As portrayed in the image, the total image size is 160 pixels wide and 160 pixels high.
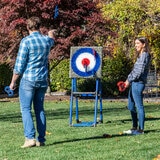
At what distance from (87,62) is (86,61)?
0.16 feet

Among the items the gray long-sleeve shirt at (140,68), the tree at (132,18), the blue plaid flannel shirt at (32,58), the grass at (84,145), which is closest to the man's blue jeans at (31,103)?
the blue plaid flannel shirt at (32,58)

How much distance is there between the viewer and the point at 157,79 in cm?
2933

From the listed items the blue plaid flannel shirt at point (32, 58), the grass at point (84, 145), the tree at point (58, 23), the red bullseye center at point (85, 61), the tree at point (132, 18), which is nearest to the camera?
the grass at point (84, 145)

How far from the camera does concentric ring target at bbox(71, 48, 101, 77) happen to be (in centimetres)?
1210

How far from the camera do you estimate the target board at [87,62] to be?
12109mm

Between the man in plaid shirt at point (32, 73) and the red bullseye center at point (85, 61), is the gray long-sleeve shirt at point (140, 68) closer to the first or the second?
the man in plaid shirt at point (32, 73)

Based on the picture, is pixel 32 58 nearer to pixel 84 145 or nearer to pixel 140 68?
pixel 84 145

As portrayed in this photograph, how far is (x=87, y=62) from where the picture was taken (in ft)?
39.6

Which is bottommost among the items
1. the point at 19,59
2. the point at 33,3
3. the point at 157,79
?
the point at 157,79

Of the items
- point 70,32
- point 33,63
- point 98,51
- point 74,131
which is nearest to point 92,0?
point 70,32

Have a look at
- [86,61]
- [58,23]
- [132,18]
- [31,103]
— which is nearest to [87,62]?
[86,61]

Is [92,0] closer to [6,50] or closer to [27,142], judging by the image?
[6,50]

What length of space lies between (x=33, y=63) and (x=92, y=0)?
62.1ft

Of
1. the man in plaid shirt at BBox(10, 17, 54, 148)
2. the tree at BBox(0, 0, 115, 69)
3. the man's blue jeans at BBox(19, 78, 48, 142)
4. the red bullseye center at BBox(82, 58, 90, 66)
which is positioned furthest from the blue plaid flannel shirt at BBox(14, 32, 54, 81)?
the tree at BBox(0, 0, 115, 69)
